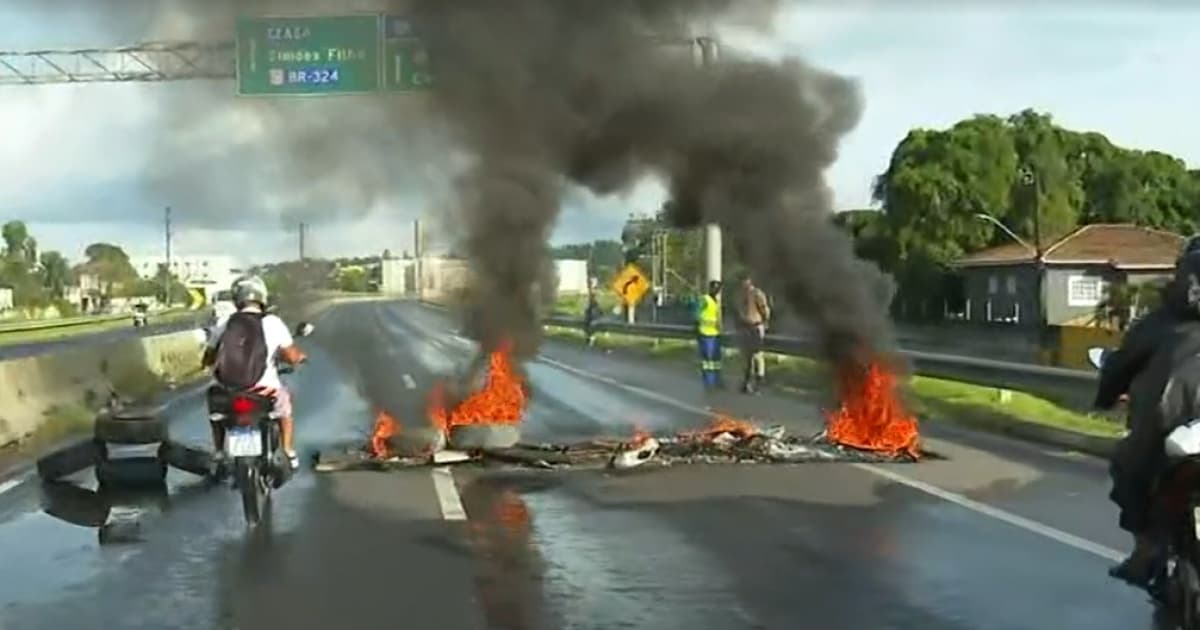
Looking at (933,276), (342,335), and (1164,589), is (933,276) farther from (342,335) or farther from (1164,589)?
(1164,589)

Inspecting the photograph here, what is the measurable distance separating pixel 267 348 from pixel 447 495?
200cm

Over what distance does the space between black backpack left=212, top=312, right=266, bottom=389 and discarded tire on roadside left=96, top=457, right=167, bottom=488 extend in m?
2.43

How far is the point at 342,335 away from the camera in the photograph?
39250mm

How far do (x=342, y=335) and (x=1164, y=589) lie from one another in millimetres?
Result: 33190

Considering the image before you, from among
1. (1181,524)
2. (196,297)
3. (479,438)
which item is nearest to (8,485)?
(479,438)

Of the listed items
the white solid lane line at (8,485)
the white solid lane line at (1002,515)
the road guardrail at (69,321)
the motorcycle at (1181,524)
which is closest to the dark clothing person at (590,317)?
the road guardrail at (69,321)

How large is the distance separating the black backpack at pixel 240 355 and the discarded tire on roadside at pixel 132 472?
95.5 inches

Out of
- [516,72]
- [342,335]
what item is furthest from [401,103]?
[342,335]

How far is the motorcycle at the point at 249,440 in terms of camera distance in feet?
Answer: 38.1

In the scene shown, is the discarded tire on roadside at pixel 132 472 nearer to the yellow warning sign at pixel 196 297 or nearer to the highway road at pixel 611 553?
the highway road at pixel 611 553

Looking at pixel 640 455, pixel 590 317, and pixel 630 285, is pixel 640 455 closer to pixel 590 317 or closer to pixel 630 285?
pixel 630 285

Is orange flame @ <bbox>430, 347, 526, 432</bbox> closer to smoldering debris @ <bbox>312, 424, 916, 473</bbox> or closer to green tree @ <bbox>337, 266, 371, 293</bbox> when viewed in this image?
smoldering debris @ <bbox>312, 424, 916, 473</bbox>

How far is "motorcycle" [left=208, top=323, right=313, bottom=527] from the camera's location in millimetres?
11625

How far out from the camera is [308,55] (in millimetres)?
23203
